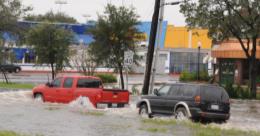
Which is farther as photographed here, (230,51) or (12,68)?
(12,68)

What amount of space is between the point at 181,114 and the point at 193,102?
719 millimetres

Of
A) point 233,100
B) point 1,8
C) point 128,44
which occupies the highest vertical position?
point 1,8

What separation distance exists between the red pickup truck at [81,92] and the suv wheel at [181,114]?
487 cm

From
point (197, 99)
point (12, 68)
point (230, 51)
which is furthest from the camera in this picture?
point (12, 68)

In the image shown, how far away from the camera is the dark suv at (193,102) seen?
2236 cm

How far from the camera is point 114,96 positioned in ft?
89.3

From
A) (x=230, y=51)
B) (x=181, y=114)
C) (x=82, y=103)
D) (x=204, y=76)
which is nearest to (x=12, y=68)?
(x=204, y=76)

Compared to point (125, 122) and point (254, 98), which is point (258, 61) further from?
point (125, 122)

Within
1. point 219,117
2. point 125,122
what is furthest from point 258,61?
point 125,122

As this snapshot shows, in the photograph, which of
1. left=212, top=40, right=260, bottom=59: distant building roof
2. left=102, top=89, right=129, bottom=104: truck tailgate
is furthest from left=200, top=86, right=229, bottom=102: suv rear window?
left=212, top=40, right=260, bottom=59: distant building roof

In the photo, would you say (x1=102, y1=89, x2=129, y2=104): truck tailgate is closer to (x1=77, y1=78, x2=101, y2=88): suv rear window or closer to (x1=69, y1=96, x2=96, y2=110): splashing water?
(x1=69, y1=96, x2=96, y2=110): splashing water

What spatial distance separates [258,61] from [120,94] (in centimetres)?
2835

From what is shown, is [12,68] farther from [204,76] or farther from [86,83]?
[86,83]

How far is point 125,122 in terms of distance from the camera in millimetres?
20062
